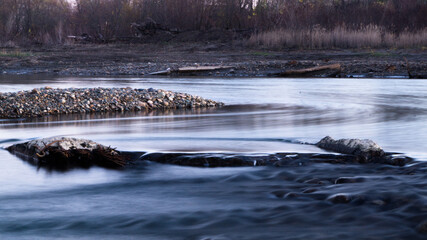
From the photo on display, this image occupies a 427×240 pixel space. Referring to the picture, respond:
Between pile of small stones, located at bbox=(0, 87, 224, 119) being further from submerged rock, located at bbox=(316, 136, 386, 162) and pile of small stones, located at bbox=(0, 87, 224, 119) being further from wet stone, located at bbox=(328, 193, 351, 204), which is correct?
wet stone, located at bbox=(328, 193, 351, 204)

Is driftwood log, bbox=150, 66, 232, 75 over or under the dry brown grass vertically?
under

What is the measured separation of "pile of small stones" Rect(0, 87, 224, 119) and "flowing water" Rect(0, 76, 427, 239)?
153 centimetres

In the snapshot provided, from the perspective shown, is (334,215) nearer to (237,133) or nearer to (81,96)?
→ (237,133)

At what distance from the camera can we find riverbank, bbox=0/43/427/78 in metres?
26.5

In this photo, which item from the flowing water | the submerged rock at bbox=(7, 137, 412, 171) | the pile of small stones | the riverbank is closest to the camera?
the flowing water

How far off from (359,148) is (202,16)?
35018 mm

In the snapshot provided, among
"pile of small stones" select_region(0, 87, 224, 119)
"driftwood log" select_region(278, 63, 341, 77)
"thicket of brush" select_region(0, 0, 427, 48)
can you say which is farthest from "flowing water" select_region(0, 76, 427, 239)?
"thicket of brush" select_region(0, 0, 427, 48)

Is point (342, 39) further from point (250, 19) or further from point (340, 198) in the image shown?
point (340, 198)

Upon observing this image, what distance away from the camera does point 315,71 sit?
26.5 m

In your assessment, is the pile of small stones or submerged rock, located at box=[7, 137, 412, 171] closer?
submerged rock, located at box=[7, 137, 412, 171]

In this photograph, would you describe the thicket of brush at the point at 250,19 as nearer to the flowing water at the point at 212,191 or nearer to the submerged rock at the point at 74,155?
the flowing water at the point at 212,191

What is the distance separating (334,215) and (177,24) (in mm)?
38166

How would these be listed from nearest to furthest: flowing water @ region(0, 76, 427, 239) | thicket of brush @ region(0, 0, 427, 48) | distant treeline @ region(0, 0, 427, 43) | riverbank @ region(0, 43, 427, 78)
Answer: flowing water @ region(0, 76, 427, 239)
riverbank @ region(0, 43, 427, 78)
thicket of brush @ region(0, 0, 427, 48)
distant treeline @ region(0, 0, 427, 43)

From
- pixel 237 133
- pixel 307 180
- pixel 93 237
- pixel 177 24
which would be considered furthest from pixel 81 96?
pixel 177 24
